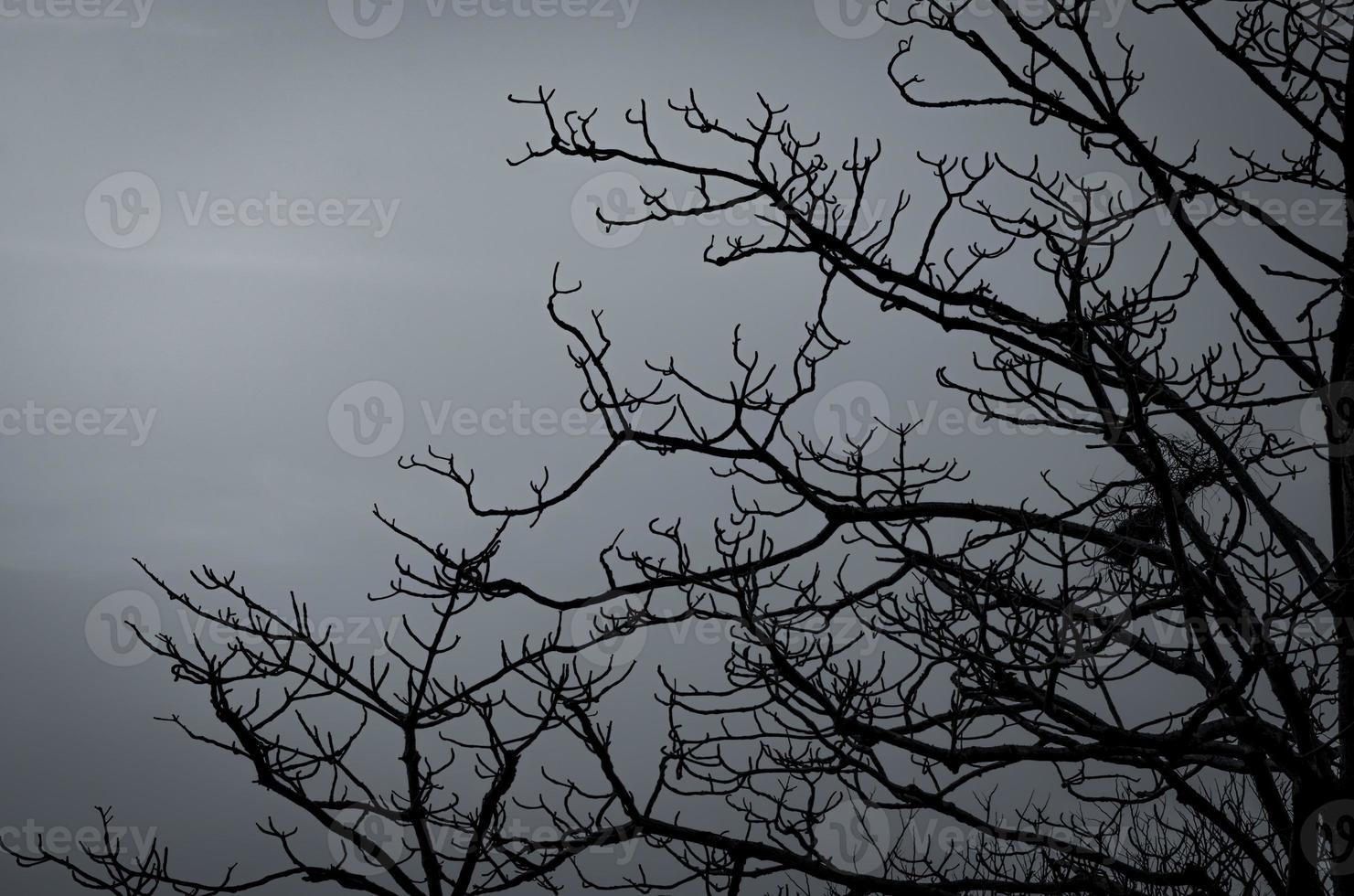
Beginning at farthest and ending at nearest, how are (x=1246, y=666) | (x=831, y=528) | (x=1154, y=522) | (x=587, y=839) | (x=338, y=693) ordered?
(x=1154, y=522), (x=831, y=528), (x=587, y=839), (x=1246, y=666), (x=338, y=693)

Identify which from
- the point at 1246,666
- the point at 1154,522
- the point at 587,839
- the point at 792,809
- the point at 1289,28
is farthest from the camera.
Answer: the point at 1154,522

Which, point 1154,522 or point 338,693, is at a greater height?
point 1154,522

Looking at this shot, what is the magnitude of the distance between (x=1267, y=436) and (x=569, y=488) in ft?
9.68

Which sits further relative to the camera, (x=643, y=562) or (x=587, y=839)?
(x=643, y=562)

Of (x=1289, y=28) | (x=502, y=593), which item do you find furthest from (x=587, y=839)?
(x=1289, y=28)

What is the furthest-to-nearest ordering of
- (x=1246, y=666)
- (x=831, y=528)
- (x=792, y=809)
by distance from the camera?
(x=792, y=809)
(x=831, y=528)
(x=1246, y=666)

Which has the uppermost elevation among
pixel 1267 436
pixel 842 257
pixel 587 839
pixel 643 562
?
pixel 842 257

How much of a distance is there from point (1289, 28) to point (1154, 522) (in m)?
3.56

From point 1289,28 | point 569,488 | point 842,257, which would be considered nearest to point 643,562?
point 569,488

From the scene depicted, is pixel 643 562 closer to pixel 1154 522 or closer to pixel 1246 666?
pixel 1246 666

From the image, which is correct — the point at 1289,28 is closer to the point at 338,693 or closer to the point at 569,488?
the point at 569,488

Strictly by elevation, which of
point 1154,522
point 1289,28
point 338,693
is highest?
point 1289,28

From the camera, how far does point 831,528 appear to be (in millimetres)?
4293

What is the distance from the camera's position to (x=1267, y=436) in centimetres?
430
